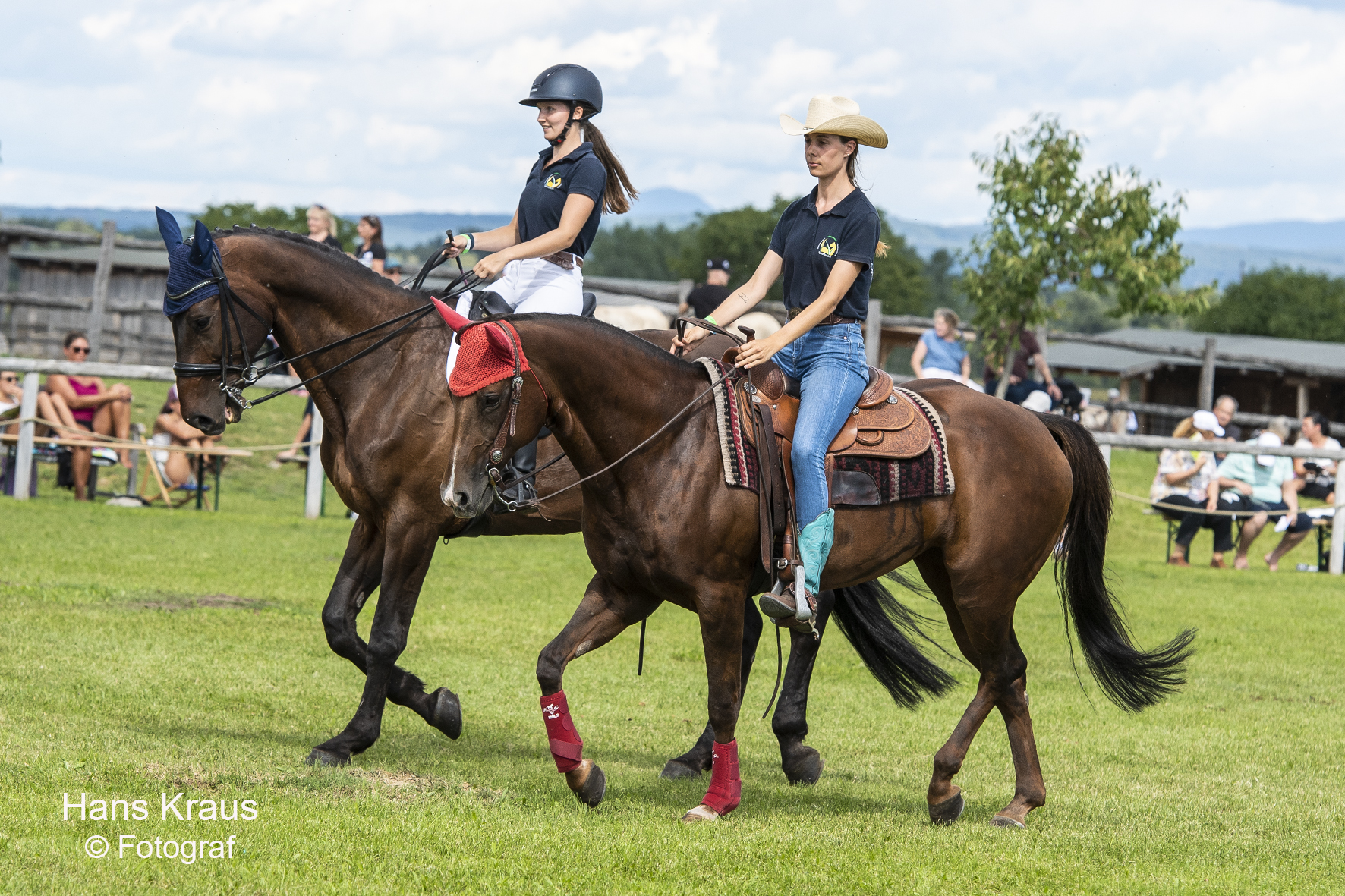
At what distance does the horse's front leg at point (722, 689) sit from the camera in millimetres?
5480

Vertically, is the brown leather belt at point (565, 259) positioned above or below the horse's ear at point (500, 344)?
above

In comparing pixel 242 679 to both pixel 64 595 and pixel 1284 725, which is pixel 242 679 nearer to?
pixel 64 595

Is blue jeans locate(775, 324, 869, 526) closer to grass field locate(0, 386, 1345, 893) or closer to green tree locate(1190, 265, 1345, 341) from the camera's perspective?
grass field locate(0, 386, 1345, 893)

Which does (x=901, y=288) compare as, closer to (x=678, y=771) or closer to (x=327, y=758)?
(x=678, y=771)

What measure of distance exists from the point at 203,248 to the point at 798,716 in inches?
143

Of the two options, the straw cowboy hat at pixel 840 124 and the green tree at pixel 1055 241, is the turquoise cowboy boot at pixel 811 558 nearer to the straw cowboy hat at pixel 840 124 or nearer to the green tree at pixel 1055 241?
the straw cowboy hat at pixel 840 124

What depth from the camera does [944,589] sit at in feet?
21.2

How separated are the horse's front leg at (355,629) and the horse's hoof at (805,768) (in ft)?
5.41

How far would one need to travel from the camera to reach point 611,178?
23.4 ft

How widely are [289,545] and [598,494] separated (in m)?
8.50

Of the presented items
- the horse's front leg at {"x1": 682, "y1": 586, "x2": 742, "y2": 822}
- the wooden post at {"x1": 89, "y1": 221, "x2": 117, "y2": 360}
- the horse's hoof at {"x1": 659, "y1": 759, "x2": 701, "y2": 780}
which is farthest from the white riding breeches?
the wooden post at {"x1": 89, "y1": 221, "x2": 117, "y2": 360}

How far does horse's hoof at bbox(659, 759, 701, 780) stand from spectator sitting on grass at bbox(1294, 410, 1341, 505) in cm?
1250

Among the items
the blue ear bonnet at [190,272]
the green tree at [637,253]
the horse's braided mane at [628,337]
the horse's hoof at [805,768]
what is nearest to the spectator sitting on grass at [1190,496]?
the horse's hoof at [805,768]

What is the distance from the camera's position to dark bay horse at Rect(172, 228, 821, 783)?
6262 mm
